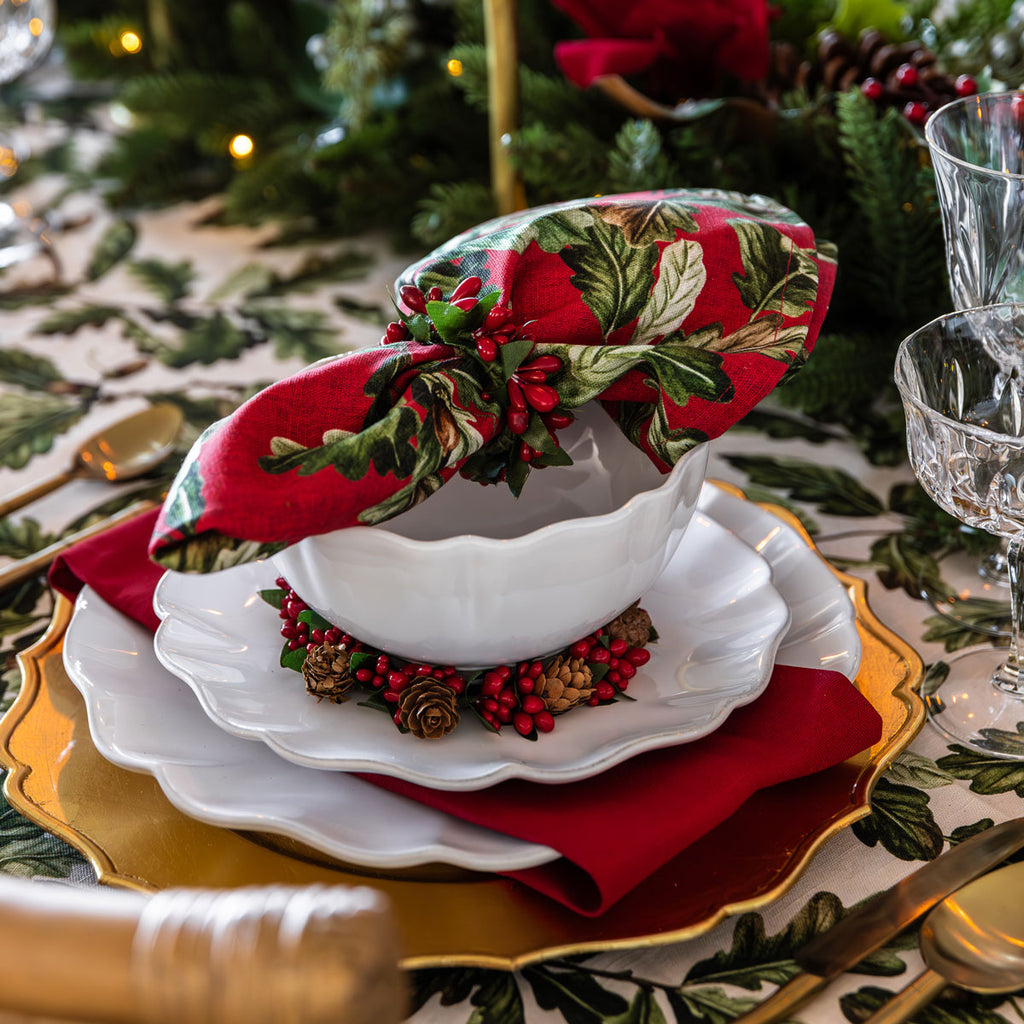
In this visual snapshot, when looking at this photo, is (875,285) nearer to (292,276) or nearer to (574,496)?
(574,496)

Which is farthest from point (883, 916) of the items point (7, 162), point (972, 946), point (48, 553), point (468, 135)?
point (7, 162)

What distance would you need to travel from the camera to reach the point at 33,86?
107cm

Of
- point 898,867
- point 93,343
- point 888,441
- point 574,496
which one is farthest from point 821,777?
point 93,343

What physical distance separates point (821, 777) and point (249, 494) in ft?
0.64

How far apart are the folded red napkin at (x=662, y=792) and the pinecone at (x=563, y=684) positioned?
0.5 inches

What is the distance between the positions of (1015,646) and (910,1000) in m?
0.17

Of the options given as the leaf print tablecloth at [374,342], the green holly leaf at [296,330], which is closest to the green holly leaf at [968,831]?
the leaf print tablecloth at [374,342]

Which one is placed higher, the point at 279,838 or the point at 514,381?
the point at 514,381

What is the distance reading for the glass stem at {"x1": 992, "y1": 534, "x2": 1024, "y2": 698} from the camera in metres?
0.41

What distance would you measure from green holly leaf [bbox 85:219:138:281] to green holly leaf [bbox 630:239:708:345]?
52cm

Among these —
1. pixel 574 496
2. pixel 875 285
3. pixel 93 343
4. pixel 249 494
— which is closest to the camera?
pixel 249 494

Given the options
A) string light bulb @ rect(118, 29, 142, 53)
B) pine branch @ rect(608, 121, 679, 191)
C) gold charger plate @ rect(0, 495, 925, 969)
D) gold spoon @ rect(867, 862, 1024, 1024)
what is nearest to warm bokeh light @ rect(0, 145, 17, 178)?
string light bulb @ rect(118, 29, 142, 53)

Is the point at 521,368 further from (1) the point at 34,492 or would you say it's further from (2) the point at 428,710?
(1) the point at 34,492

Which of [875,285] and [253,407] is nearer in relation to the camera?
[253,407]
